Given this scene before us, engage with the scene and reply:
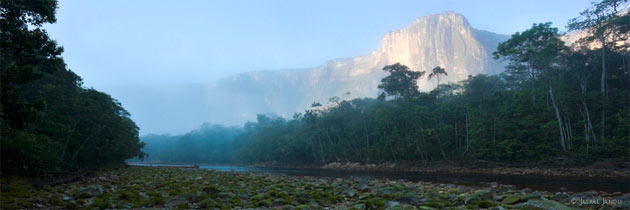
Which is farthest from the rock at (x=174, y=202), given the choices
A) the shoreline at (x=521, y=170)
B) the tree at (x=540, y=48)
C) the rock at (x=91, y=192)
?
the tree at (x=540, y=48)

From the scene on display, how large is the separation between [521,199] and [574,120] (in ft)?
107

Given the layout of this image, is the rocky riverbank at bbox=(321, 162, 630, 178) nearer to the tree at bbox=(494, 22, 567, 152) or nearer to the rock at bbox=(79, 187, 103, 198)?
the tree at bbox=(494, 22, 567, 152)

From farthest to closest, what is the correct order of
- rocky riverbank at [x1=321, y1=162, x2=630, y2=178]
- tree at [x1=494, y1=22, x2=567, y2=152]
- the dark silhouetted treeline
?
tree at [x1=494, y1=22, x2=567, y2=152] → the dark silhouetted treeline → rocky riverbank at [x1=321, y1=162, x2=630, y2=178]

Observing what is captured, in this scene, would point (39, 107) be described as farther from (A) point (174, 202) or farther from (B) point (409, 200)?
(B) point (409, 200)

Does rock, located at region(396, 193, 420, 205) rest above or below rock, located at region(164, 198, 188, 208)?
below

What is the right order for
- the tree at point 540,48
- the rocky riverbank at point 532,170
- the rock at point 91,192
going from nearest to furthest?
the rock at point 91,192
the rocky riverbank at point 532,170
the tree at point 540,48

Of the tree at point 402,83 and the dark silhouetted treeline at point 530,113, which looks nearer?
the dark silhouetted treeline at point 530,113

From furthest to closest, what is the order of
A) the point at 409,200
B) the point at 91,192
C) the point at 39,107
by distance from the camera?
the point at 91,192 → the point at 409,200 → the point at 39,107

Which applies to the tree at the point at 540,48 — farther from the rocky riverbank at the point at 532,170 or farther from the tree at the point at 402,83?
the tree at the point at 402,83

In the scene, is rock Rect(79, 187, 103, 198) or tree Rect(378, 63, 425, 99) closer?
rock Rect(79, 187, 103, 198)

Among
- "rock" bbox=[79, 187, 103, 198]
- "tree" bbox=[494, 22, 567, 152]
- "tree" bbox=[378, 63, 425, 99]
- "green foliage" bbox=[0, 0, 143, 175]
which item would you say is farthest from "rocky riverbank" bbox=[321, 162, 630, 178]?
"green foliage" bbox=[0, 0, 143, 175]

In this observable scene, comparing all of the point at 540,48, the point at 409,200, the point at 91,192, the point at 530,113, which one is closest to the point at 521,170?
the point at 530,113

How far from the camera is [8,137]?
12.4m

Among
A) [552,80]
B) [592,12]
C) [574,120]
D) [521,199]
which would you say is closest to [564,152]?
[574,120]
